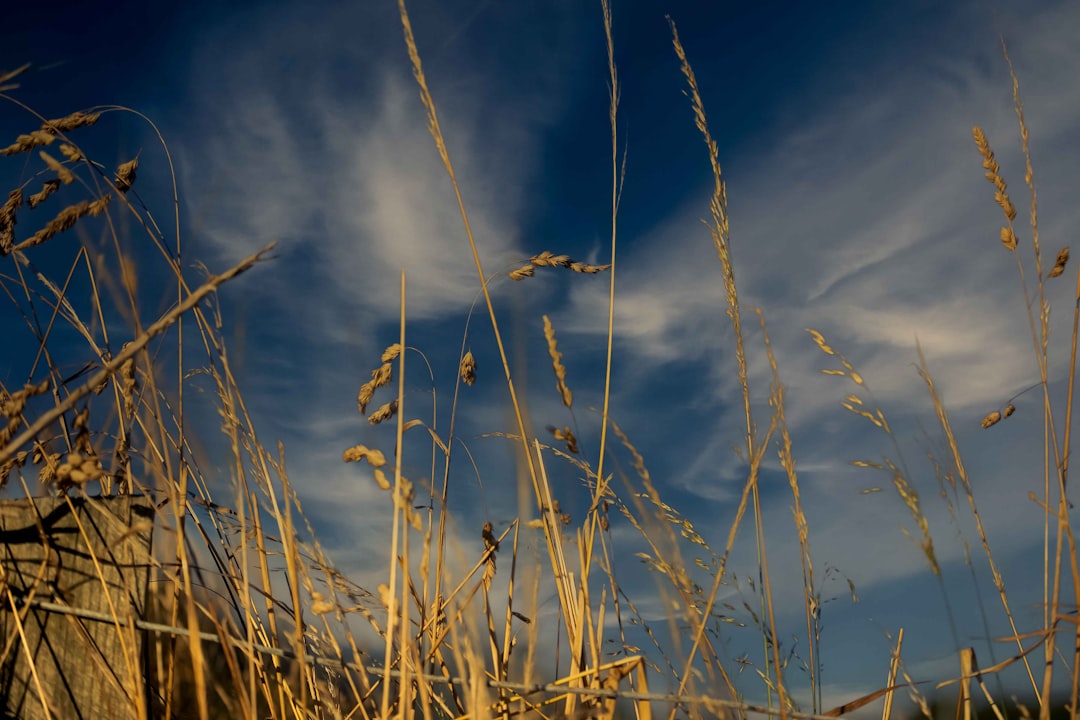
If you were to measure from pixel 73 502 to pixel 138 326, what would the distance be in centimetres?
38

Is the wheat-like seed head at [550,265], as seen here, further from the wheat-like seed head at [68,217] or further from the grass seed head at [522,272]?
the wheat-like seed head at [68,217]

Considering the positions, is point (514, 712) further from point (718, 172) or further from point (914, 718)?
point (718, 172)

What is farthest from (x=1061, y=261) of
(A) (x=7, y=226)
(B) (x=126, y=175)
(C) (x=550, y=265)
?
(A) (x=7, y=226)

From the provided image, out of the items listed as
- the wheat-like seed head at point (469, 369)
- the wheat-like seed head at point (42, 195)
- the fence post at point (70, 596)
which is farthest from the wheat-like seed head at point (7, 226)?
the wheat-like seed head at point (469, 369)

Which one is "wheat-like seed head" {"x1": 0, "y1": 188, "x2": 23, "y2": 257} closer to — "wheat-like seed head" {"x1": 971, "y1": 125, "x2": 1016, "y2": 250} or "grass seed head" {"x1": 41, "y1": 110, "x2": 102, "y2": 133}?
"grass seed head" {"x1": 41, "y1": 110, "x2": 102, "y2": 133}

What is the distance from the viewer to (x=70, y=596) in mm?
1560

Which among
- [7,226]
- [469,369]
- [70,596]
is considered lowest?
[70,596]

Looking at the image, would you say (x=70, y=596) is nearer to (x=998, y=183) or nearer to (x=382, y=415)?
(x=382, y=415)

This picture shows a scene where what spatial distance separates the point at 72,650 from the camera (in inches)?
60.7

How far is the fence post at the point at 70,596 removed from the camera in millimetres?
1520

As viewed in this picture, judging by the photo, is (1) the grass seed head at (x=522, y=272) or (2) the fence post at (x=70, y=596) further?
(1) the grass seed head at (x=522, y=272)

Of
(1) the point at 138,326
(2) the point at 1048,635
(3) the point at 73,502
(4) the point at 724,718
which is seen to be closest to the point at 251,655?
(3) the point at 73,502

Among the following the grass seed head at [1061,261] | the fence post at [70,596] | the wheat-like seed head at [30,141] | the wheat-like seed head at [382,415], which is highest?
the wheat-like seed head at [30,141]

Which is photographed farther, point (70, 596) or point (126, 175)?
point (126, 175)
